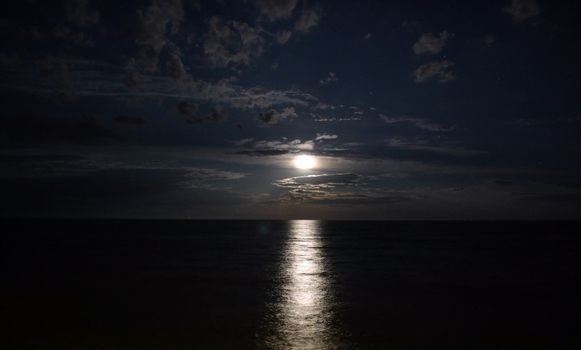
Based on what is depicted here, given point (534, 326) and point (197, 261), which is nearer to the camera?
point (534, 326)

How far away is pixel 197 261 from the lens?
58.2 m

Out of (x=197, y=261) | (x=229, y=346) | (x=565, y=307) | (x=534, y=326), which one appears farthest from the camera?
(x=197, y=261)

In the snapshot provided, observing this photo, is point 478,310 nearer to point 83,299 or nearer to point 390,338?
Result: point 390,338

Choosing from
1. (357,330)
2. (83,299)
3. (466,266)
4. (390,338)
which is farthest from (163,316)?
(466,266)

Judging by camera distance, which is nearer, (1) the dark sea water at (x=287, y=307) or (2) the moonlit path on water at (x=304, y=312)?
(2) the moonlit path on water at (x=304, y=312)

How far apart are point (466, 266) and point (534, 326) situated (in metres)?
30.1

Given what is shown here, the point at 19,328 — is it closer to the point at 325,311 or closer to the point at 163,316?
the point at 163,316

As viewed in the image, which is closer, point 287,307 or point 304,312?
point 304,312

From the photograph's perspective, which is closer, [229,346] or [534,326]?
[229,346]

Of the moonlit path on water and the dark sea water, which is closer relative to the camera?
the moonlit path on water

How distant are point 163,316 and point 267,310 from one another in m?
6.84

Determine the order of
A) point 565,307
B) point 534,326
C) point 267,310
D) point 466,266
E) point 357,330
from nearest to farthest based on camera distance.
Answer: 1. point 357,330
2. point 534,326
3. point 267,310
4. point 565,307
5. point 466,266

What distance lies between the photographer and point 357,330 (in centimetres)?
2339

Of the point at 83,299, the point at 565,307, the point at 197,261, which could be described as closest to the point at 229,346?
the point at 83,299
